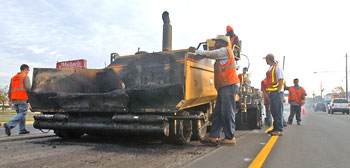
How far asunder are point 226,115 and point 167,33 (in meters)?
2.91

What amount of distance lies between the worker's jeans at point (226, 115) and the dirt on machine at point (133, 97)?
0.27 metres

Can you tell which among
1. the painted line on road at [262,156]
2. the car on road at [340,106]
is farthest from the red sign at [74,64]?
the painted line on road at [262,156]

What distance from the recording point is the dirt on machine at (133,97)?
166 inches

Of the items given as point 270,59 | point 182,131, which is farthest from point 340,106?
point 182,131

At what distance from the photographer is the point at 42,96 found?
4918 millimetres

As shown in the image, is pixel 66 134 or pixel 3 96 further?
pixel 3 96

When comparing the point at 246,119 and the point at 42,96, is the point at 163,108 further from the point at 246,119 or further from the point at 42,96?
the point at 246,119

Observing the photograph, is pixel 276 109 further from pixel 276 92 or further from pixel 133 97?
pixel 133 97

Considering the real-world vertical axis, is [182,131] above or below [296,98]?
below

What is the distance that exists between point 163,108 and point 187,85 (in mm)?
488

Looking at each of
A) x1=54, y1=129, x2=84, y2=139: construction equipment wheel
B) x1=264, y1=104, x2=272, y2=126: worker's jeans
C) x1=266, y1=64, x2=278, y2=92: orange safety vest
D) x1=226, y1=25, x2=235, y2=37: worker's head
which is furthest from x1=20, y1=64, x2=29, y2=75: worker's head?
x1=264, y1=104, x2=272, y2=126: worker's jeans

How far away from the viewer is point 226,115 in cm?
465

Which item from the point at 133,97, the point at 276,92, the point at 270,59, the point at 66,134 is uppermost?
the point at 270,59

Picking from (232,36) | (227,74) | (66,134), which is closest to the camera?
(227,74)
